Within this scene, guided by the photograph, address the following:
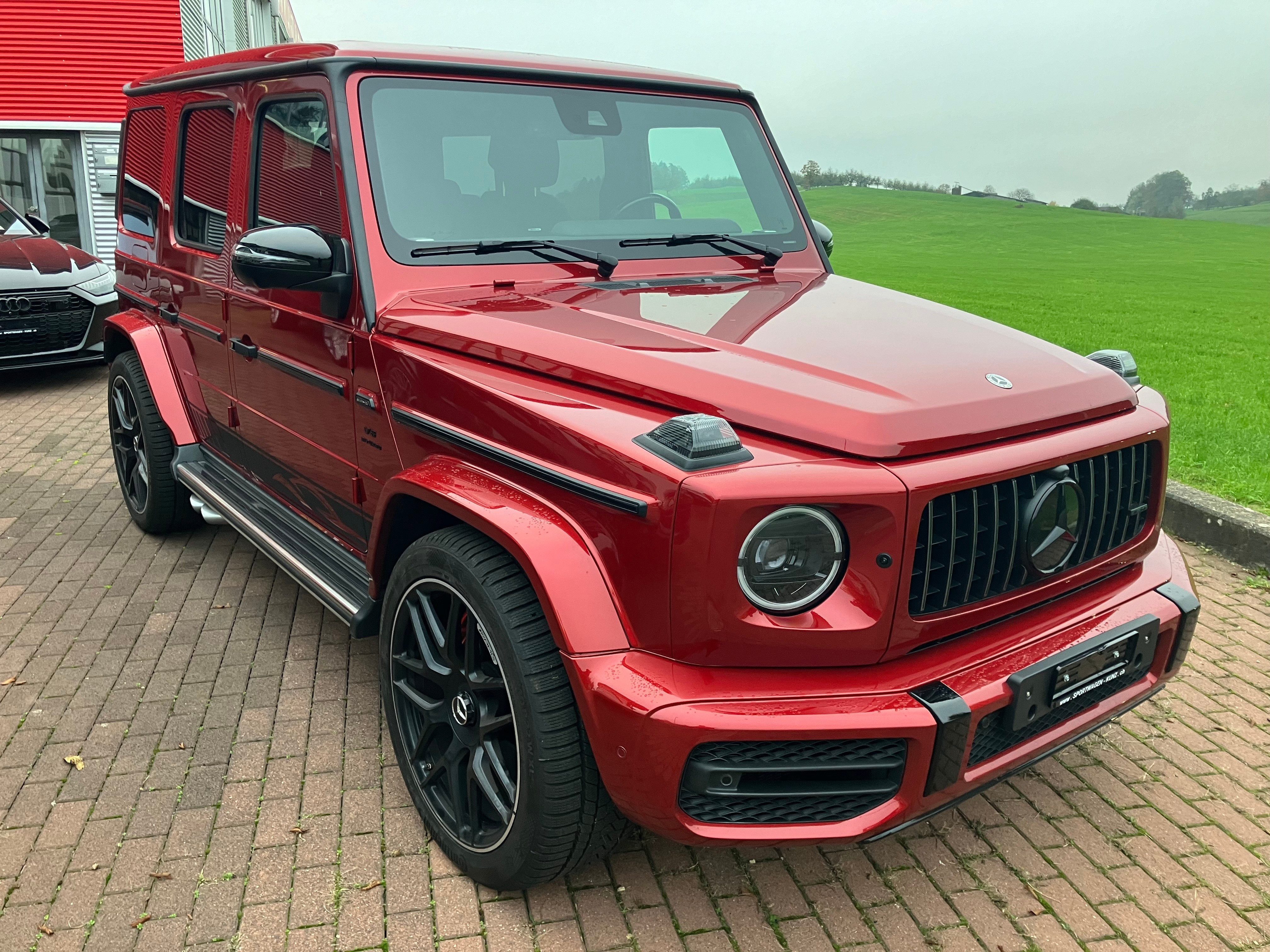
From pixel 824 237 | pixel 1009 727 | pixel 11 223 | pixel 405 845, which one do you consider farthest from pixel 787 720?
pixel 11 223

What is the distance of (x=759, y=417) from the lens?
2.12m

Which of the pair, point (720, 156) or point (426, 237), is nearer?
point (426, 237)

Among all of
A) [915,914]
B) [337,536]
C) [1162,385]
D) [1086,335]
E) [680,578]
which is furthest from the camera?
[1086,335]

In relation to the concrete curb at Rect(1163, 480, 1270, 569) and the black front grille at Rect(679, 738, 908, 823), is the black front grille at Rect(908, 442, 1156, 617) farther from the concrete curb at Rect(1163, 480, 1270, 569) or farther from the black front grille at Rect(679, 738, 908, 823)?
the concrete curb at Rect(1163, 480, 1270, 569)

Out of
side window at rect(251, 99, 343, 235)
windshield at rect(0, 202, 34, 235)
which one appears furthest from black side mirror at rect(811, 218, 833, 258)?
windshield at rect(0, 202, 34, 235)

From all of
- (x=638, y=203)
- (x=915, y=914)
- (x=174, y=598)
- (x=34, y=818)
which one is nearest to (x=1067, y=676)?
(x=915, y=914)

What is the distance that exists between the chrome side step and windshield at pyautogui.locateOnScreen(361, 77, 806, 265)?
103 centimetres

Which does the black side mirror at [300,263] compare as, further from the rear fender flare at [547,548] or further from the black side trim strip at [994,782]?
the black side trim strip at [994,782]

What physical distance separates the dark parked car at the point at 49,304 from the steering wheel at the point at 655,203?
7.20 m

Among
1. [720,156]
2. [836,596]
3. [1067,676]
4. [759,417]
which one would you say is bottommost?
[1067,676]

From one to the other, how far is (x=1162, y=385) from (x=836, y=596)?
8560 millimetres

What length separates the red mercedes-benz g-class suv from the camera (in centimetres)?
199

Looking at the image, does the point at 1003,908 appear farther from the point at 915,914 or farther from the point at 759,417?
the point at 759,417

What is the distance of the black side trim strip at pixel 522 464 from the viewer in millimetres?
2025
